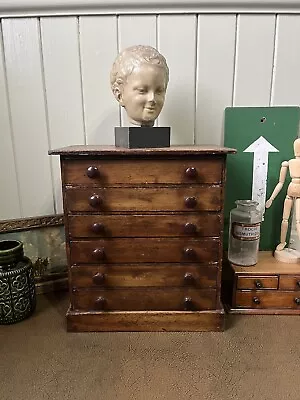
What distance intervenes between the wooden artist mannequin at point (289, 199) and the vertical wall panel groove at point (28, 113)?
31.8 inches

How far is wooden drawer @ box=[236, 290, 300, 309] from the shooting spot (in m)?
1.14

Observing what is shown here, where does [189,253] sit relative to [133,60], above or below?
below

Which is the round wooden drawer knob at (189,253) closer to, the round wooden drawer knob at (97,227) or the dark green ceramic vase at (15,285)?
the round wooden drawer knob at (97,227)

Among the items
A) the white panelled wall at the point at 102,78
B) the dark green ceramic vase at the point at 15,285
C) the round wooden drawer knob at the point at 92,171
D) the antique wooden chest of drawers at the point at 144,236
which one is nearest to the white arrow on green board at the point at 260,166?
the white panelled wall at the point at 102,78

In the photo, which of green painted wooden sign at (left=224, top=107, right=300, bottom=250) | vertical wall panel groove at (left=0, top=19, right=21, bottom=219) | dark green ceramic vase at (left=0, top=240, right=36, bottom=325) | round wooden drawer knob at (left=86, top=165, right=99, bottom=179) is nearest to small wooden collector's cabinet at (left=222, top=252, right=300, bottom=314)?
green painted wooden sign at (left=224, top=107, right=300, bottom=250)

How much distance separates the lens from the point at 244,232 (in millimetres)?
1159

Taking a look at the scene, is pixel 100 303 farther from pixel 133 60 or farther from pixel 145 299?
pixel 133 60

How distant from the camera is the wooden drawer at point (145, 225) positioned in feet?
3.27

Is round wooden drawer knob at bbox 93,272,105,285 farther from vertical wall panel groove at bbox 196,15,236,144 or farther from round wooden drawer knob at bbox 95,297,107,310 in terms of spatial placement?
vertical wall panel groove at bbox 196,15,236,144

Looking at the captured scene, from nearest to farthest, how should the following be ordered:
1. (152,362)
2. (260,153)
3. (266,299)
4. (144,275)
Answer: (152,362), (144,275), (266,299), (260,153)

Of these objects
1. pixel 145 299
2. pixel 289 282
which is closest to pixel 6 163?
pixel 145 299

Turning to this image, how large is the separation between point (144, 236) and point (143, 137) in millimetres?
284

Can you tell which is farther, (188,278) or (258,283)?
(258,283)

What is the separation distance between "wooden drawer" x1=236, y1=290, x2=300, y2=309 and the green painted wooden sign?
0.23 meters
